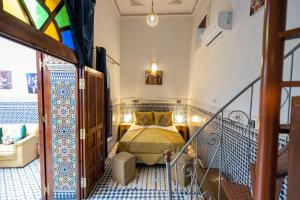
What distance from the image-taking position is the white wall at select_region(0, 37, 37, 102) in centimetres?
386

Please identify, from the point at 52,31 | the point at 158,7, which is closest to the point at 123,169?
the point at 52,31

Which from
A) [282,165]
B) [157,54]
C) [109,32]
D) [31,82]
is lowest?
[282,165]

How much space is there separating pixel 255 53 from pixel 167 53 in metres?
3.49

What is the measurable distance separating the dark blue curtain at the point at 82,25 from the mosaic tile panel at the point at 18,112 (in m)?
2.55

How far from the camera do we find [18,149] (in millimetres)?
3279

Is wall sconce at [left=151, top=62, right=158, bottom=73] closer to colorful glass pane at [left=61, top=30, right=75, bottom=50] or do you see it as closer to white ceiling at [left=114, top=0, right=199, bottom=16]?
white ceiling at [left=114, top=0, right=199, bottom=16]

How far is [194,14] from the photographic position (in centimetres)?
463

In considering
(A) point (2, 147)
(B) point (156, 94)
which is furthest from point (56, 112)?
(B) point (156, 94)

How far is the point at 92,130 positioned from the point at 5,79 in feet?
9.65

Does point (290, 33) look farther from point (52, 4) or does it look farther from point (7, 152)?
point (7, 152)

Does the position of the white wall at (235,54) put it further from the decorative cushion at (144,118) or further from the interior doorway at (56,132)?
the interior doorway at (56,132)

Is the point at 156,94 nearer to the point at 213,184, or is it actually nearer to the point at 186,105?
the point at 186,105

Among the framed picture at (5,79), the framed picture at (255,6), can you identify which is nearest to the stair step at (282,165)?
the framed picture at (255,6)

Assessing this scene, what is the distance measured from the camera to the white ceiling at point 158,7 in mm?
4188
